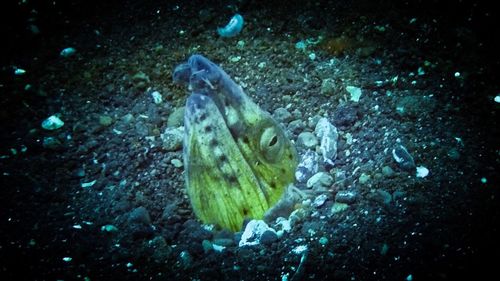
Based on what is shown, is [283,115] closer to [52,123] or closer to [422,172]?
[422,172]

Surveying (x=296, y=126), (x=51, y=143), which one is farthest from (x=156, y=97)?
(x=296, y=126)

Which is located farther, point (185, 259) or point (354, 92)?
point (354, 92)

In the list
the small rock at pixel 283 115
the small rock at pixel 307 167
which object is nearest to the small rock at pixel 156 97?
the small rock at pixel 283 115

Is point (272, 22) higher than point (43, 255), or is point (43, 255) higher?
point (272, 22)

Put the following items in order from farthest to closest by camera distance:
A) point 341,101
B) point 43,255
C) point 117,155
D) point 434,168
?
point 341,101 < point 117,155 < point 434,168 < point 43,255

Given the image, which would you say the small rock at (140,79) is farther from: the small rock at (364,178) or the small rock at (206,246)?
the small rock at (364,178)

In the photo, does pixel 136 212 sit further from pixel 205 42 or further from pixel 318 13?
pixel 318 13

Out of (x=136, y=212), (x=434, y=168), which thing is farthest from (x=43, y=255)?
(x=434, y=168)
